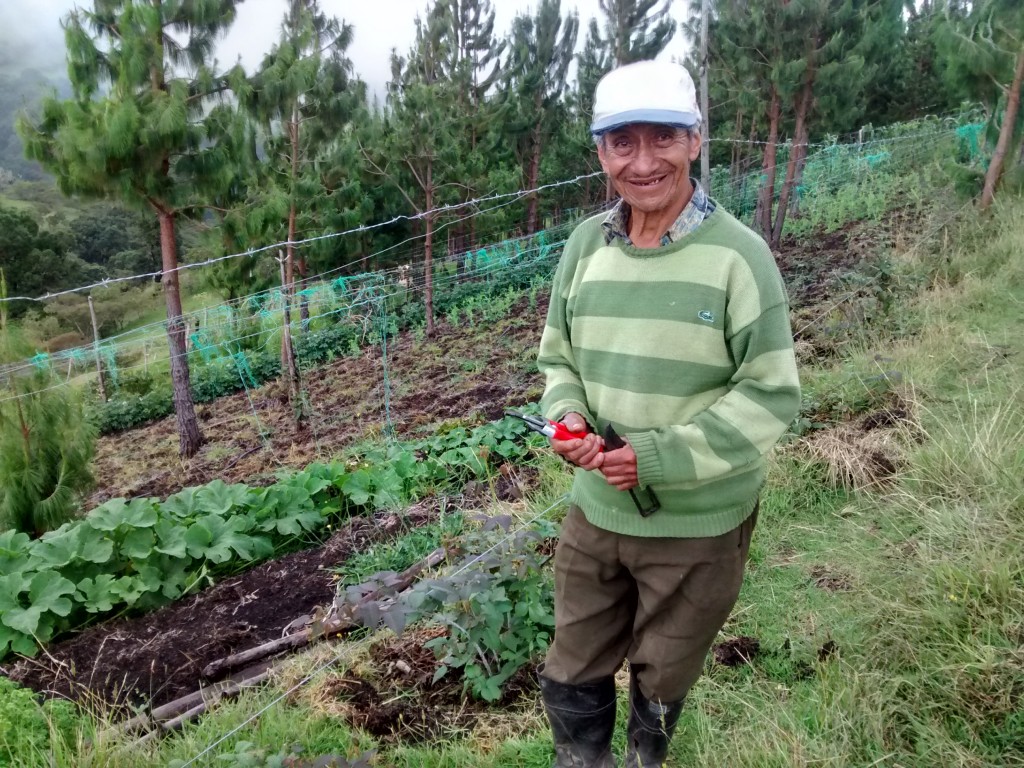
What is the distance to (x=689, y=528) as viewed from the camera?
1333 millimetres

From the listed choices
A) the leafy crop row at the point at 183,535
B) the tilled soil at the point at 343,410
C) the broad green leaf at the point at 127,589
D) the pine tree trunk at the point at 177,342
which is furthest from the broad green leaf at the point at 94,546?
the pine tree trunk at the point at 177,342

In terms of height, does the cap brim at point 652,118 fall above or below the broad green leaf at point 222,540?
above

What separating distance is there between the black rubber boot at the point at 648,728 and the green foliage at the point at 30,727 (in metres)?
1.55

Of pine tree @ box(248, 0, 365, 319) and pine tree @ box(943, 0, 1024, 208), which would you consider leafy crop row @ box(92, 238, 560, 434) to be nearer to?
pine tree @ box(248, 0, 365, 319)

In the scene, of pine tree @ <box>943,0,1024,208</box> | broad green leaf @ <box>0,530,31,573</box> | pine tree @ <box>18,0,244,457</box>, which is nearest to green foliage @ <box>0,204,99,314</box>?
pine tree @ <box>18,0,244,457</box>

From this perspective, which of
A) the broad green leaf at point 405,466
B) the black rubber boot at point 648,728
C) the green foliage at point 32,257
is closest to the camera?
the black rubber boot at point 648,728

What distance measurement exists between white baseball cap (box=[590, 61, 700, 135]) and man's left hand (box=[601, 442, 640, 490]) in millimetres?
587

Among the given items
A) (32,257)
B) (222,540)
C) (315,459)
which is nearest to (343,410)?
(315,459)

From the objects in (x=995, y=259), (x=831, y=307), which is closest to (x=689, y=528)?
(x=831, y=307)

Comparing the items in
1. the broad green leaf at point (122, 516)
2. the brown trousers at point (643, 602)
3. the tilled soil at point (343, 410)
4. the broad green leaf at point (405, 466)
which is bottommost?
the tilled soil at point (343, 410)

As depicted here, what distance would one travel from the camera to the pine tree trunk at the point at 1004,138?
6867 millimetres

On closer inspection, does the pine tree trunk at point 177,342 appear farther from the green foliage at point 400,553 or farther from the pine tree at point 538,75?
the pine tree at point 538,75

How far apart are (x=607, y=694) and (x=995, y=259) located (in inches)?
236

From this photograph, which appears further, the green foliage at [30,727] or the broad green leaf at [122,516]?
the broad green leaf at [122,516]
